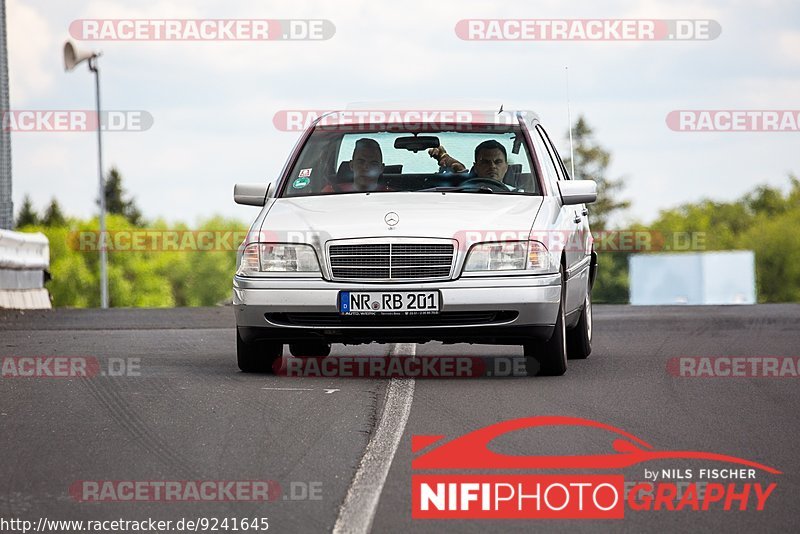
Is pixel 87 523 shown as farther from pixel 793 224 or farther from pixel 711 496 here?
pixel 793 224

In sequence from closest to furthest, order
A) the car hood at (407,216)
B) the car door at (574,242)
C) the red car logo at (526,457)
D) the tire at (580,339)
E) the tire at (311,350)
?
the red car logo at (526,457) < the car hood at (407,216) < the car door at (574,242) < the tire at (311,350) < the tire at (580,339)

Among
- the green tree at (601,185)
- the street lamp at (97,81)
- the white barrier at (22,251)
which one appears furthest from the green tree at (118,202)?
the white barrier at (22,251)

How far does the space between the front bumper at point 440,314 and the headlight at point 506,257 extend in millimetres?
75

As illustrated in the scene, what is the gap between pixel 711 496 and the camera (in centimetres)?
586

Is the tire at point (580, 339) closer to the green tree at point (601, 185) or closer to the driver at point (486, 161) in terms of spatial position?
the driver at point (486, 161)

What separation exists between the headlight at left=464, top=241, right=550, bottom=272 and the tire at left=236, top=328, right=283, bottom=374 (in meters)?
1.50

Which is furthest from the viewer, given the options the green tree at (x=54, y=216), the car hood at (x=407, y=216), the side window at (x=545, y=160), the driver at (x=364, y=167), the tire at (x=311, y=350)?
the green tree at (x=54, y=216)

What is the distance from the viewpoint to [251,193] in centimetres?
1088

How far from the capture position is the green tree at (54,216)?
152 m

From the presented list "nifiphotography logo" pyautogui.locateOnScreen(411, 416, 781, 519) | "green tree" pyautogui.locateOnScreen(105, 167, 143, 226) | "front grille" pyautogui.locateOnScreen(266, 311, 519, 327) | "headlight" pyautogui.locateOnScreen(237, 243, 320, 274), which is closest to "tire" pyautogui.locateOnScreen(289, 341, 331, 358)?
"headlight" pyautogui.locateOnScreen(237, 243, 320, 274)

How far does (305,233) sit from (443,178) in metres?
1.34

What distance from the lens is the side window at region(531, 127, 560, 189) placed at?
35.9 feet

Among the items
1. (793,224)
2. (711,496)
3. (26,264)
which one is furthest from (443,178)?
(793,224)

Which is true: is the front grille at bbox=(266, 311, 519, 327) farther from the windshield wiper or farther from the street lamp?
the street lamp
